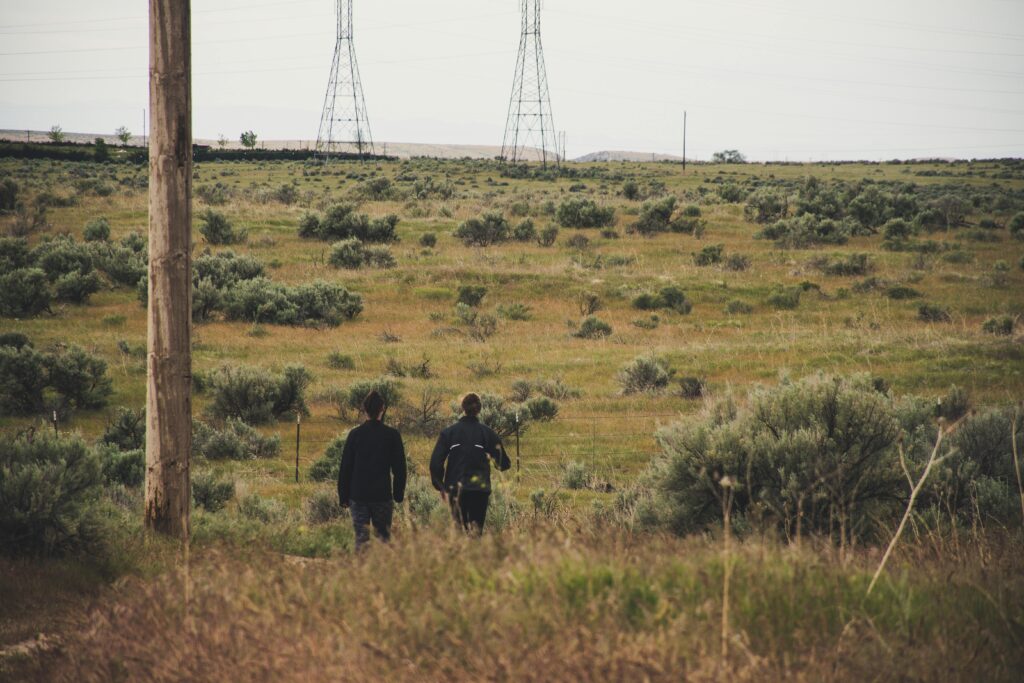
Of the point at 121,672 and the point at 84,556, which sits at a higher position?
the point at 121,672

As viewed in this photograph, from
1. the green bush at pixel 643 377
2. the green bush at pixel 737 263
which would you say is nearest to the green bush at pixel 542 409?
the green bush at pixel 643 377

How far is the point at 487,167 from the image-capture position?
316 feet

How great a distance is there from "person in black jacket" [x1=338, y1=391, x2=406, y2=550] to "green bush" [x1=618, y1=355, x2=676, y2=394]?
Result: 1239 cm

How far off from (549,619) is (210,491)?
29.6ft

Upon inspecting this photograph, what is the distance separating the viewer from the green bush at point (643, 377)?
67.2ft

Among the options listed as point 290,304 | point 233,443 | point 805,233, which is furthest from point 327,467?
point 805,233

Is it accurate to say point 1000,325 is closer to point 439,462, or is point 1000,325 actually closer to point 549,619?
point 439,462

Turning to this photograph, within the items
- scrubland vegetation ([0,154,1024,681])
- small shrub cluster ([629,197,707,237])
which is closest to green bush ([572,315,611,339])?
scrubland vegetation ([0,154,1024,681])

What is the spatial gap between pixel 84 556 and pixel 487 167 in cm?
9100

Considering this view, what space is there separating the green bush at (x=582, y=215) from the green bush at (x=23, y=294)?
26692 mm

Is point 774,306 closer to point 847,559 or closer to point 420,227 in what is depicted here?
point 420,227

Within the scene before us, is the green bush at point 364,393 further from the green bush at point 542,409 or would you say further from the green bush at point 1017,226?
the green bush at point 1017,226

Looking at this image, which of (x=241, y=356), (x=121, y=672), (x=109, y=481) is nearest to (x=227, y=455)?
(x=109, y=481)

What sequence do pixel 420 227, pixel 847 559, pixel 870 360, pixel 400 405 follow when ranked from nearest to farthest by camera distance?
pixel 847 559 < pixel 400 405 < pixel 870 360 < pixel 420 227
